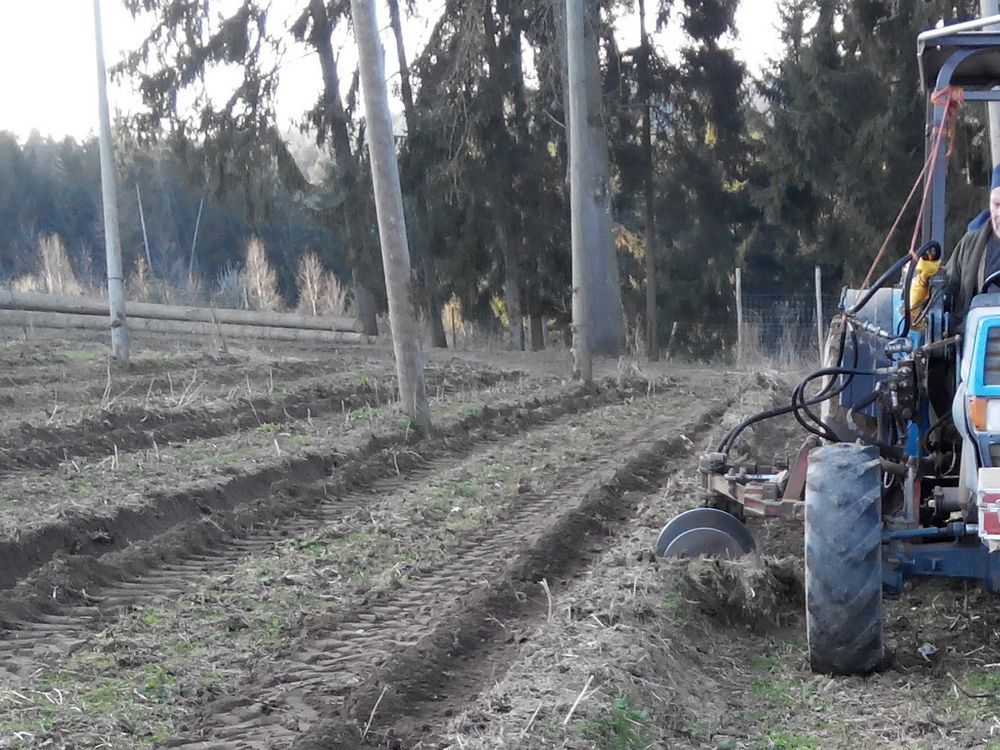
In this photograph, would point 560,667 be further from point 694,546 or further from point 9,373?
point 9,373

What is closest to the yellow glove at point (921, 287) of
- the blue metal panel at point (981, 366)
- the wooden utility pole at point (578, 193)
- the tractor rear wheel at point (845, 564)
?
the blue metal panel at point (981, 366)

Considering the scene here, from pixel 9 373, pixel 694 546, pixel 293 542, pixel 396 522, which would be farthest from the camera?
pixel 9 373

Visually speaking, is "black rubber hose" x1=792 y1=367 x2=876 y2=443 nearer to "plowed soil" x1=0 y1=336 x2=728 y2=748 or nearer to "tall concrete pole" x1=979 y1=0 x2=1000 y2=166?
"plowed soil" x1=0 y1=336 x2=728 y2=748

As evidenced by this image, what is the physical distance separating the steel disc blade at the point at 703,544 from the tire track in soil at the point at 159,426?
604cm

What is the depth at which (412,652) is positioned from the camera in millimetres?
5555

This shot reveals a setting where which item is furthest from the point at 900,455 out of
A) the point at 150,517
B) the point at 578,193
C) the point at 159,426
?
the point at 578,193

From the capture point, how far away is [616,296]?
84.5 ft

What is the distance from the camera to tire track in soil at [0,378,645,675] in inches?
243

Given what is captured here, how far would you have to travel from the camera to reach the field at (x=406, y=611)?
188 inches

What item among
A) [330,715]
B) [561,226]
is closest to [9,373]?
[330,715]

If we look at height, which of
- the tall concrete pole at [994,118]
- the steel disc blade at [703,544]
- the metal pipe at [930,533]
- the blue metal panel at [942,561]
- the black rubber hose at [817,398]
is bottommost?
the steel disc blade at [703,544]

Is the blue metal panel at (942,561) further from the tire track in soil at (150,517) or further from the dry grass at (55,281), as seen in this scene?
Answer: the dry grass at (55,281)

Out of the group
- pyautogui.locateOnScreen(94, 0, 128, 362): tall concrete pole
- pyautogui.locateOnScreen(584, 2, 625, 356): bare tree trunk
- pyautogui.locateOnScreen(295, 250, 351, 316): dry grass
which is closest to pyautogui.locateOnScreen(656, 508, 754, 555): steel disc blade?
pyautogui.locateOnScreen(94, 0, 128, 362): tall concrete pole

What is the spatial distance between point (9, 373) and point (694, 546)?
13167 millimetres
